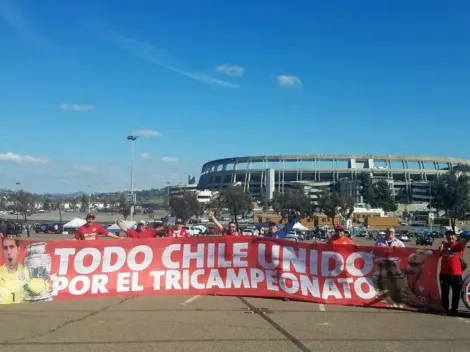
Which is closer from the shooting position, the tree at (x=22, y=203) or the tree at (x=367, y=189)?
the tree at (x=22, y=203)

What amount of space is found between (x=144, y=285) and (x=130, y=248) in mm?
796

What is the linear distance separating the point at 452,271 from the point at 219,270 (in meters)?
4.41

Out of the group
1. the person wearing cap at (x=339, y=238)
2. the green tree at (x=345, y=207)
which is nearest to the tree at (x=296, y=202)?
the green tree at (x=345, y=207)

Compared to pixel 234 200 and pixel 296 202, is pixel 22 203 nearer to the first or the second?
pixel 234 200

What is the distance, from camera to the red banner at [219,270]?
10328 millimetres

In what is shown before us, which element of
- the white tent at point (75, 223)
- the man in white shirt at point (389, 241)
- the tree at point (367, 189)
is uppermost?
the tree at point (367, 189)

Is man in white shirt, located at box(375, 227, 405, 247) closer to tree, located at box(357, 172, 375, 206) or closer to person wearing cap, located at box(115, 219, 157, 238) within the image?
person wearing cap, located at box(115, 219, 157, 238)

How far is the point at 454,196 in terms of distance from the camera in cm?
11931

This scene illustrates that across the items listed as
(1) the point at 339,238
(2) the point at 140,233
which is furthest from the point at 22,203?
(1) the point at 339,238

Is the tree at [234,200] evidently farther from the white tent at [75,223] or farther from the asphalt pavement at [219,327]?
the asphalt pavement at [219,327]

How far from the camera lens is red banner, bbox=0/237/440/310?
33.9 feet

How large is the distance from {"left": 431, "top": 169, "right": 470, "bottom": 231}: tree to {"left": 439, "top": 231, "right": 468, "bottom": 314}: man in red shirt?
368ft

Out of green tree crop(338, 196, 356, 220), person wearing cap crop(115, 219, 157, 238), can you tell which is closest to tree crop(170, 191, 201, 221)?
green tree crop(338, 196, 356, 220)

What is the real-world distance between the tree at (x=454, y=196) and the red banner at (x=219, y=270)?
11201 cm
